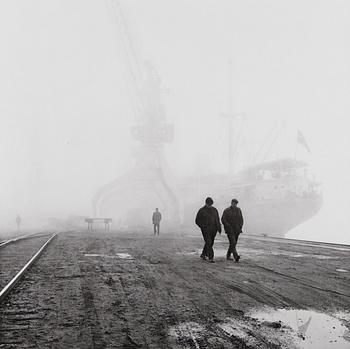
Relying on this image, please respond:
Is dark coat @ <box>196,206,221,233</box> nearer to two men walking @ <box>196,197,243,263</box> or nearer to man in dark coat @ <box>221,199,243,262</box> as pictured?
two men walking @ <box>196,197,243,263</box>

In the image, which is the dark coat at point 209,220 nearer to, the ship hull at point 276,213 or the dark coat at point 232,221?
the dark coat at point 232,221

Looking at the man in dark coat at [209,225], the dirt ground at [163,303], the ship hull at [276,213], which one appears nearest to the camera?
the dirt ground at [163,303]

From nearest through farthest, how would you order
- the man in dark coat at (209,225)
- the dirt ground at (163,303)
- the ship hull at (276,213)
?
the dirt ground at (163,303), the man in dark coat at (209,225), the ship hull at (276,213)

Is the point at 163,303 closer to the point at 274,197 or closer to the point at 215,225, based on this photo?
the point at 215,225

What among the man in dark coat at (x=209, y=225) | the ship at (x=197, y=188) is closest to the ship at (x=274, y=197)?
the ship at (x=197, y=188)

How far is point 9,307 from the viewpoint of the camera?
5492 millimetres

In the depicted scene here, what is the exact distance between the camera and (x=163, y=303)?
5836 mm

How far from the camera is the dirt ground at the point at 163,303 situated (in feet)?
14.0

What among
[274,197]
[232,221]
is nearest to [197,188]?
[274,197]

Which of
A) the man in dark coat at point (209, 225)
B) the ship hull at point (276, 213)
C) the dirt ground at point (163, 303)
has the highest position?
the ship hull at point (276, 213)

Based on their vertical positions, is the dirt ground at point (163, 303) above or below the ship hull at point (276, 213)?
below

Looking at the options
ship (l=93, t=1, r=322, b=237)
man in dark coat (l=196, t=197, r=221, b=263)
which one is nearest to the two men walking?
man in dark coat (l=196, t=197, r=221, b=263)

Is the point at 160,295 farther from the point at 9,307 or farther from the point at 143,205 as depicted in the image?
the point at 143,205

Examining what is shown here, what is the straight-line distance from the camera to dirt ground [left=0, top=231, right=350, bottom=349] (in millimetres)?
4281
